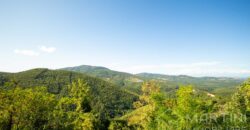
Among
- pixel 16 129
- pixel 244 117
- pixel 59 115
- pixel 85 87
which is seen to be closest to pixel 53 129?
pixel 59 115

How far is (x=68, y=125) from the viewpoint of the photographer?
2109cm

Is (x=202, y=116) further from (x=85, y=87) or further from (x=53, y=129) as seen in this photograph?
(x=85, y=87)

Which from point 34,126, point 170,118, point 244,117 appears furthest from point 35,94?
point 244,117

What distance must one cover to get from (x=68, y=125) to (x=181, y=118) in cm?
1187

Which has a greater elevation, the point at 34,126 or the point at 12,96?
the point at 12,96

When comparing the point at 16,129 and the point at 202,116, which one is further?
the point at 16,129

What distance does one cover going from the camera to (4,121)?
54.2 ft

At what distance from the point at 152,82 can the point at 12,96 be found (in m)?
21.2

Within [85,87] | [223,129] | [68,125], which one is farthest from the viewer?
[85,87]

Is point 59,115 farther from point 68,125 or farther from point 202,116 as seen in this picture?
point 202,116

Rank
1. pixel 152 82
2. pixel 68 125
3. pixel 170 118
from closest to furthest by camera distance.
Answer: pixel 170 118, pixel 68 125, pixel 152 82

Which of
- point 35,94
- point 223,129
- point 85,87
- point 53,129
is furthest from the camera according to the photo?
point 85,87

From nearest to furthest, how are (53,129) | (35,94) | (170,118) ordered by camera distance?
(170,118), (35,94), (53,129)

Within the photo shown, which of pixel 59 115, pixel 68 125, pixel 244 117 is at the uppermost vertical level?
pixel 244 117
